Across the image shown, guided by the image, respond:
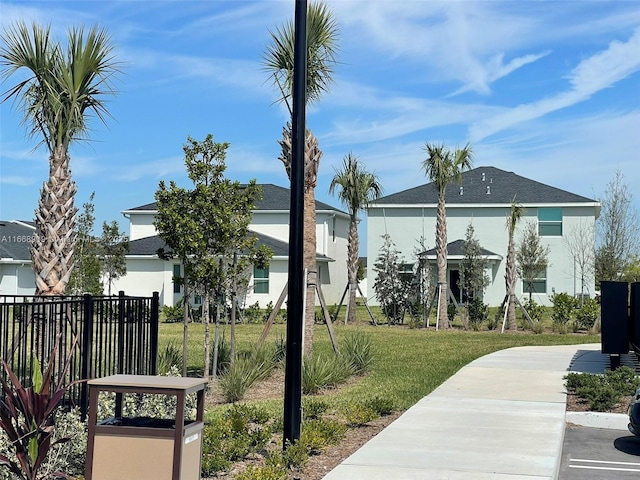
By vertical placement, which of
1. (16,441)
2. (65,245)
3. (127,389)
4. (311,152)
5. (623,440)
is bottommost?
(623,440)

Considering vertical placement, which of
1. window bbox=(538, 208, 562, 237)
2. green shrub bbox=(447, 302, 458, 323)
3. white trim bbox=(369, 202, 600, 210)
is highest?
white trim bbox=(369, 202, 600, 210)

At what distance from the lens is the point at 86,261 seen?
31.6 meters

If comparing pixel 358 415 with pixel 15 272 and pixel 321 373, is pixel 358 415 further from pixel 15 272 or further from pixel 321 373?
pixel 15 272

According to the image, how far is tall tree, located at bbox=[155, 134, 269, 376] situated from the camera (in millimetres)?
12711

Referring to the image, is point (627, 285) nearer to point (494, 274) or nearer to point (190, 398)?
point (190, 398)

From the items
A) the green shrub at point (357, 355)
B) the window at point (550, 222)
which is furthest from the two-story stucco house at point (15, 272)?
the green shrub at point (357, 355)

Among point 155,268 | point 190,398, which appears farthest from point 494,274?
point 190,398

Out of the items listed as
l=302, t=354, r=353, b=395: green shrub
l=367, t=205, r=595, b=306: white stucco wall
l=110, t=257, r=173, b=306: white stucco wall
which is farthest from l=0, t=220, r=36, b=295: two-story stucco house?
l=302, t=354, r=353, b=395: green shrub

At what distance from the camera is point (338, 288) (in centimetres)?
4903

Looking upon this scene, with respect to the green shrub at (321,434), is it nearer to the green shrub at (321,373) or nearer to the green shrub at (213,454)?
the green shrub at (213,454)

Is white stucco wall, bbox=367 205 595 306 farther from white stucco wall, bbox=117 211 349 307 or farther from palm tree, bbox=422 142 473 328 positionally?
palm tree, bbox=422 142 473 328

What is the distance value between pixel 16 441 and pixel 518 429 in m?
6.05

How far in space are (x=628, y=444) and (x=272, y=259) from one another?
2582 cm

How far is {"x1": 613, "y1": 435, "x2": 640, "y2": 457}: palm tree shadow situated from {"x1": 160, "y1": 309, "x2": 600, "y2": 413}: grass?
2.93 metres
